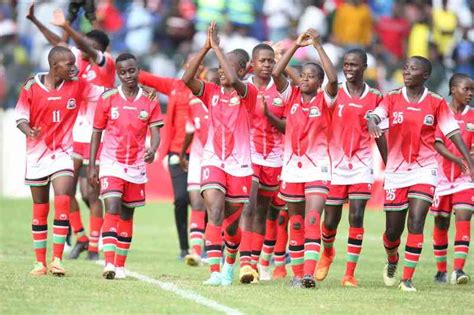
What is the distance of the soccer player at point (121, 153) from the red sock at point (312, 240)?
6.54ft

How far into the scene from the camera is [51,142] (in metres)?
15.0

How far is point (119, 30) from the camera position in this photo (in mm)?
30547

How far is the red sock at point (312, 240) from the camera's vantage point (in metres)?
14.2

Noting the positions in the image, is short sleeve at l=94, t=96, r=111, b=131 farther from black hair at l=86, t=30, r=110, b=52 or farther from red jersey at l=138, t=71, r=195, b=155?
red jersey at l=138, t=71, r=195, b=155

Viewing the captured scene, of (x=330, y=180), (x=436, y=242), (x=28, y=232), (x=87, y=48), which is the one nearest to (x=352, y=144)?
(x=330, y=180)

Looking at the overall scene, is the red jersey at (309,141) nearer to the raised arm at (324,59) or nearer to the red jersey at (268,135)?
the raised arm at (324,59)

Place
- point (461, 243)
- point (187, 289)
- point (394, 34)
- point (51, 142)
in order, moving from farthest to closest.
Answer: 1. point (394, 34)
2. point (461, 243)
3. point (51, 142)
4. point (187, 289)

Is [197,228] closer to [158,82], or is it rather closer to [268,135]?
[158,82]

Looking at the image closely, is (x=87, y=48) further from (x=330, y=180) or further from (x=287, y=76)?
(x=330, y=180)

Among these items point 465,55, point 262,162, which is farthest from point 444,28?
point 262,162

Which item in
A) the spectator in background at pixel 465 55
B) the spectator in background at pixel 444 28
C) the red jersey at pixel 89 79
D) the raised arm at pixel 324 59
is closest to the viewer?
the raised arm at pixel 324 59

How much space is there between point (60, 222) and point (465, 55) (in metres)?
17.3

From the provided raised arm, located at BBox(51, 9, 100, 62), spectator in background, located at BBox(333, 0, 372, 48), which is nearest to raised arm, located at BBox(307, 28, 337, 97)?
raised arm, located at BBox(51, 9, 100, 62)

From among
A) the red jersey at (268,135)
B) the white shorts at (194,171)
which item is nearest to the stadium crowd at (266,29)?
the white shorts at (194,171)
